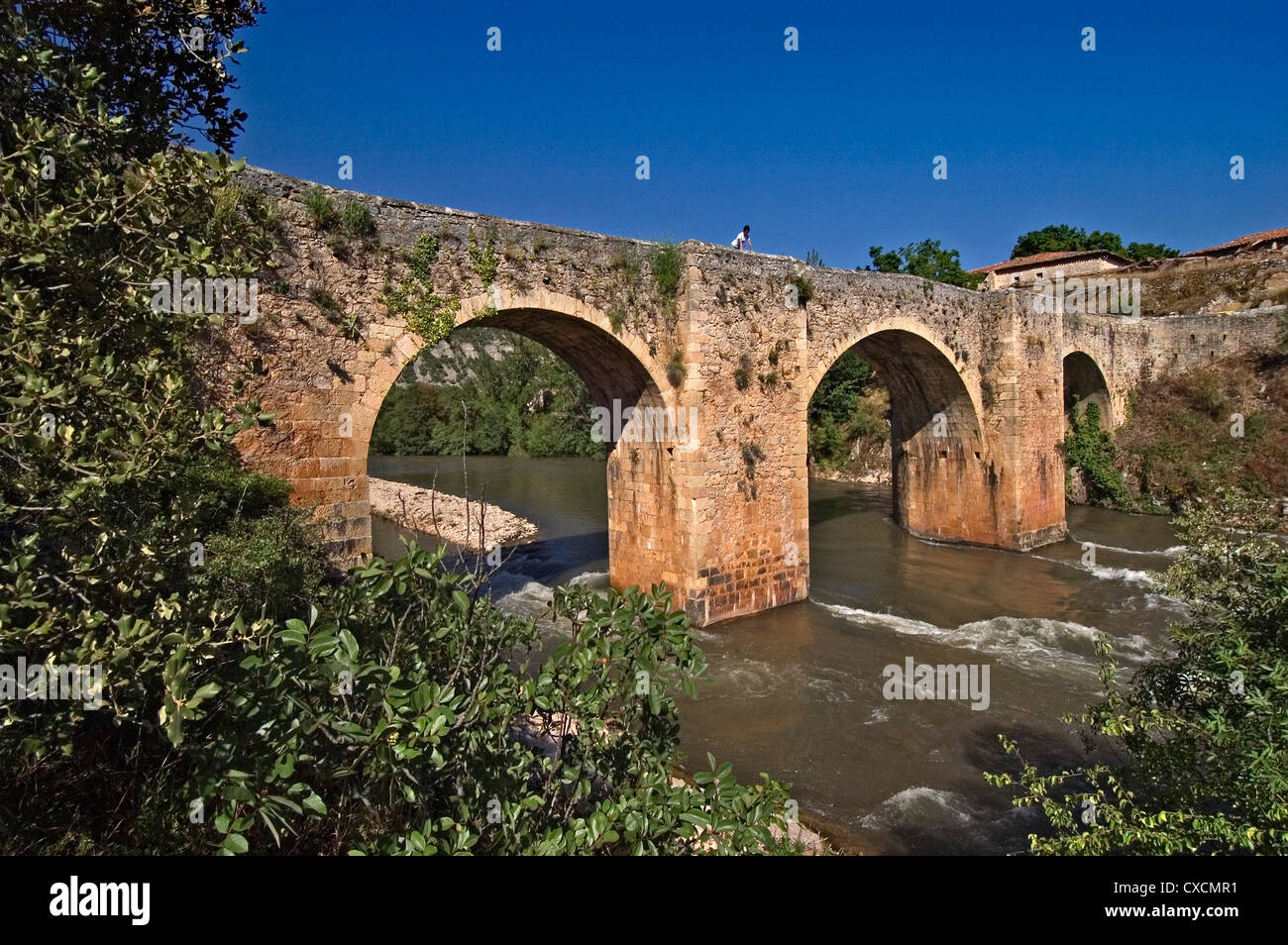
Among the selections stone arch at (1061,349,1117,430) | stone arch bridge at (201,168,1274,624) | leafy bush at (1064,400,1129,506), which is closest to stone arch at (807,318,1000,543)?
stone arch bridge at (201,168,1274,624)

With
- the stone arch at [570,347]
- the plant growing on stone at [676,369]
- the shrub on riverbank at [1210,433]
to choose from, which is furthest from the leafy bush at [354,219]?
the shrub on riverbank at [1210,433]

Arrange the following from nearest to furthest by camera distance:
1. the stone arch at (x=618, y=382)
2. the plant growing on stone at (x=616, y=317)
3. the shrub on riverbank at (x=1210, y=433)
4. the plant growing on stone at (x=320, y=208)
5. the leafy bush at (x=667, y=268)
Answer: the plant growing on stone at (x=320, y=208), the stone arch at (x=618, y=382), the plant growing on stone at (x=616, y=317), the leafy bush at (x=667, y=268), the shrub on riverbank at (x=1210, y=433)

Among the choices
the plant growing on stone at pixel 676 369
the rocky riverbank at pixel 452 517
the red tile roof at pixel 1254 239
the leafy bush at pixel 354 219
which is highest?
the red tile roof at pixel 1254 239

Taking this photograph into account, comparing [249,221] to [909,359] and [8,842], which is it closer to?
[8,842]

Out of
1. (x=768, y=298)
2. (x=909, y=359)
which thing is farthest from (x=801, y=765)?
(x=909, y=359)

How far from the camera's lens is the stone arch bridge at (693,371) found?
739 cm

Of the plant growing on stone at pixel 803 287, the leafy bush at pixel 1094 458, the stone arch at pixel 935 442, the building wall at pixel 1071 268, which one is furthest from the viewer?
the building wall at pixel 1071 268

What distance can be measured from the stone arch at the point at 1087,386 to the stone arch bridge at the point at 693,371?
8.23 ft

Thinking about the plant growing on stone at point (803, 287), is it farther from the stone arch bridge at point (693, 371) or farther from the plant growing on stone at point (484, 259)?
the plant growing on stone at point (484, 259)

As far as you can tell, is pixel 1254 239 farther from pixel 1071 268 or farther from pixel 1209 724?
pixel 1209 724

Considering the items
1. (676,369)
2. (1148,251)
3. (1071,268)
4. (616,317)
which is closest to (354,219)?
(616,317)
